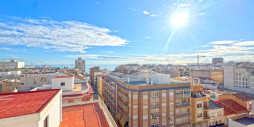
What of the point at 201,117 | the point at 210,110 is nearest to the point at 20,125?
the point at 201,117

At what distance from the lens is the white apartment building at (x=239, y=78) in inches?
2148

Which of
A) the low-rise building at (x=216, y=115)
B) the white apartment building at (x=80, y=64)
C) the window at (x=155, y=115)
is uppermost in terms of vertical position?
the white apartment building at (x=80, y=64)

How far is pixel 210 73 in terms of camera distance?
7112 cm

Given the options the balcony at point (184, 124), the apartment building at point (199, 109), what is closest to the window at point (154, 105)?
the balcony at point (184, 124)

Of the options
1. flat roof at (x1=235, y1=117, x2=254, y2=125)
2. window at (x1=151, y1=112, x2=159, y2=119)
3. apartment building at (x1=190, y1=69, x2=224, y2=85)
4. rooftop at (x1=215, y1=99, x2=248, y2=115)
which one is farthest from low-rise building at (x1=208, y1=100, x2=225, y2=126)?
apartment building at (x1=190, y1=69, x2=224, y2=85)

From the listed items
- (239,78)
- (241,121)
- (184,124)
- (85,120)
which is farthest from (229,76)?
(85,120)

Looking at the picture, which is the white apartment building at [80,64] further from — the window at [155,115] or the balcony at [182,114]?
the balcony at [182,114]

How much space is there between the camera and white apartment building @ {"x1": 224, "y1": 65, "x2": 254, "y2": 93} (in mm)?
54556

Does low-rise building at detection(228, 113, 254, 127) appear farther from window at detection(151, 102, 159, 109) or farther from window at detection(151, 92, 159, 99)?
window at detection(151, 92, 159, 99)

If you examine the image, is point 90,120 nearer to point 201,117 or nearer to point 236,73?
point 201,117

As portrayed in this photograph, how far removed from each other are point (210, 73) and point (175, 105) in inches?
2312

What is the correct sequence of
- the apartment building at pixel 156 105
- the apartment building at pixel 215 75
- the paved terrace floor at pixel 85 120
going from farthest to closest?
1. the apartment building at pixel 215 75
2. the apartment building at pixel 156 105
3. the paved terrace floor at pixel 85 120

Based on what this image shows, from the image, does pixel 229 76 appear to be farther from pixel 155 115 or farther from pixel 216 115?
pixel 155 115

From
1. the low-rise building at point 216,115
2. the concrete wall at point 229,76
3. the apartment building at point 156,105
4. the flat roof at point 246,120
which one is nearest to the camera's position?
the flat roof at point 246,120
